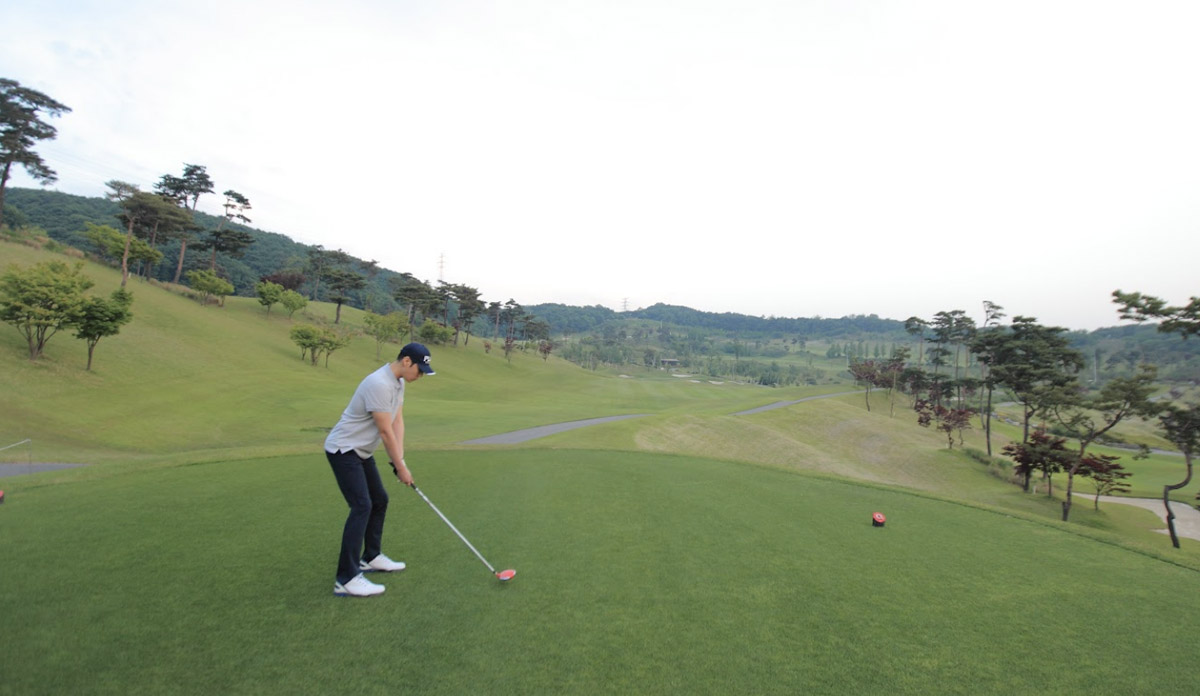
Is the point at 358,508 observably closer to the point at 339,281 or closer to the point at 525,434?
the point at 525,434

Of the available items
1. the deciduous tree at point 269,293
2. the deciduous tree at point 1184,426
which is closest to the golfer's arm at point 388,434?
the deciduous tree at point 1184,426

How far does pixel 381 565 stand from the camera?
16.7ft

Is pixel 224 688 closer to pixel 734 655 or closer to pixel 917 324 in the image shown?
pixel 734 655

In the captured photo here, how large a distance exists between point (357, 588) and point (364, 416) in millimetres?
1554

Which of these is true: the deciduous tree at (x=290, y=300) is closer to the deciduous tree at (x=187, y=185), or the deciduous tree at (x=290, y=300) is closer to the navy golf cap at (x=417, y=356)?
the deciduous tree at (x=187, y=185)

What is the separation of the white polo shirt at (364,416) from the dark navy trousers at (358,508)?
0.10 m

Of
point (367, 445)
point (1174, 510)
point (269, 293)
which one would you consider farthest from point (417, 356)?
point (269, 293)

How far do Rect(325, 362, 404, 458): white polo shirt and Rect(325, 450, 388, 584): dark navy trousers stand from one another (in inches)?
4.0

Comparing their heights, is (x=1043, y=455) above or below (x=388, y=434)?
Answer: below

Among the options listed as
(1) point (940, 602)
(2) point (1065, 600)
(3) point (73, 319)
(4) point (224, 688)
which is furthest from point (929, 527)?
(3) point (73, 319)

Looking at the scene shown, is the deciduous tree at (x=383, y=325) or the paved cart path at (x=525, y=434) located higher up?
the deciduous tree at (x=383, y=325)

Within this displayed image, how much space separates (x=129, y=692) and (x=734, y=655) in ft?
12.7

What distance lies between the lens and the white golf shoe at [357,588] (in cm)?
457

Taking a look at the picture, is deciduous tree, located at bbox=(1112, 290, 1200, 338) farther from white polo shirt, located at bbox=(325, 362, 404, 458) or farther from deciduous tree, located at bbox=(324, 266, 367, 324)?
deciduous tree, located at bbox=(324, 266, 367, 324)
